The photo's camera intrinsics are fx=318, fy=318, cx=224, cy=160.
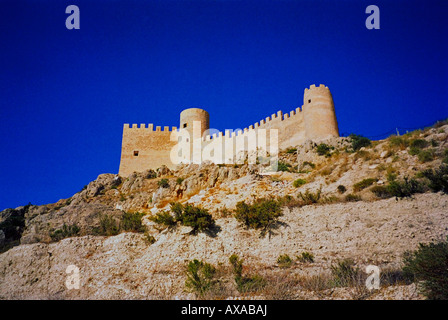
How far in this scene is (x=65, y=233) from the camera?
14.3 meters

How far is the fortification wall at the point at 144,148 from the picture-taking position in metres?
29.2

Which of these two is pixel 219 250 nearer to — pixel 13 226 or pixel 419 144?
pixel 419 144

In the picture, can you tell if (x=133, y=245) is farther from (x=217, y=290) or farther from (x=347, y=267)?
(x=347, y=267)

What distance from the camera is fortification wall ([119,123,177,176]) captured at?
96.0 ft

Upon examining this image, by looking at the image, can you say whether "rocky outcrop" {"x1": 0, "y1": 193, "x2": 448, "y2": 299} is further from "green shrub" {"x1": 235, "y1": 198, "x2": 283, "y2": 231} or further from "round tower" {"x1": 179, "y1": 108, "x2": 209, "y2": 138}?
"round tower" {"x1": 179, "y1": 108, "x2": 209, "y2": 138}

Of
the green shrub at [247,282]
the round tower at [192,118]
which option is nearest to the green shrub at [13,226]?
the green shrub at [247,282]

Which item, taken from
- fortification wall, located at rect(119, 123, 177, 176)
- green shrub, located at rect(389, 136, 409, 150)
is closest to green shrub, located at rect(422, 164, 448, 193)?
green shrub, located at rect(389, 136, 409, 150)

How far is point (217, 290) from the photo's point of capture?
8.12m

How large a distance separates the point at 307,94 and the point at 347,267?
20903mm

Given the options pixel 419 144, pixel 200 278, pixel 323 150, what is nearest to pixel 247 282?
pixel 200 278

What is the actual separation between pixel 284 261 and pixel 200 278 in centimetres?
274

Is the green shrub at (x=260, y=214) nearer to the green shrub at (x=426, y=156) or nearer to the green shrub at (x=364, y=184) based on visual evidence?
the green shrub at (x=364, y=184)
